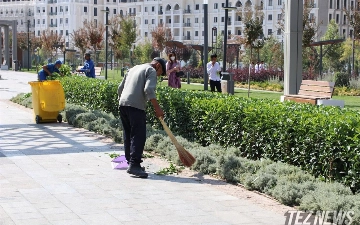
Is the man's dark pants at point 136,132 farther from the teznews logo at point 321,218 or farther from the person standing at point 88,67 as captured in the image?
the person standing at point 88,67

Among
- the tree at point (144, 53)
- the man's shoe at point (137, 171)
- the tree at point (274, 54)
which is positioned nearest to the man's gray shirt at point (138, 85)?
the man's shoe at point (137, 171)

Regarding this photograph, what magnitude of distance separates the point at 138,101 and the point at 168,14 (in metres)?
98.6

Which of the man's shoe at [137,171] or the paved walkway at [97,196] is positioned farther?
the man's shoe at [137,171]

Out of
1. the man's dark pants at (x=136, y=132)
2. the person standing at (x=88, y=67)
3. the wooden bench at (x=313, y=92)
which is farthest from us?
the person standing at (x=88, y=67)

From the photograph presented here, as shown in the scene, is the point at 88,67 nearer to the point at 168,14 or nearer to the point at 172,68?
the point at 172,68

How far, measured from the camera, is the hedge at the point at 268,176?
6.10 meters

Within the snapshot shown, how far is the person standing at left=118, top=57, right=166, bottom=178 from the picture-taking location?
792 cm

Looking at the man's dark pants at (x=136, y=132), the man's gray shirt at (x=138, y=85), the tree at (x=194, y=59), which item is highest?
the tree at (x=194, y=59)

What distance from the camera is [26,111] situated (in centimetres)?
1664

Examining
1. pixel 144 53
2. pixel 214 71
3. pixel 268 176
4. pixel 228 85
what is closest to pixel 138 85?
pixel 268 176

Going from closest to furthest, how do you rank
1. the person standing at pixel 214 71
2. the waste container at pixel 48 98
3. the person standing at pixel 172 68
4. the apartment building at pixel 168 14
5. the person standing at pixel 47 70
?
1. the waste container at pixel 48 98
2. the person standing at pixel 47 70
3. the person standing at pixel 172 68
4. the person standing at pixel 214 71
5. the apartment building at pixel 168 14

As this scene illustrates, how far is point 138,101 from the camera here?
8078mm

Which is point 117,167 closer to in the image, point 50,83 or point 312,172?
point 312,172

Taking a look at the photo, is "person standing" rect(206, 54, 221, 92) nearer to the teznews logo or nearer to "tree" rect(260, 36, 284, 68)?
the teznews logo
